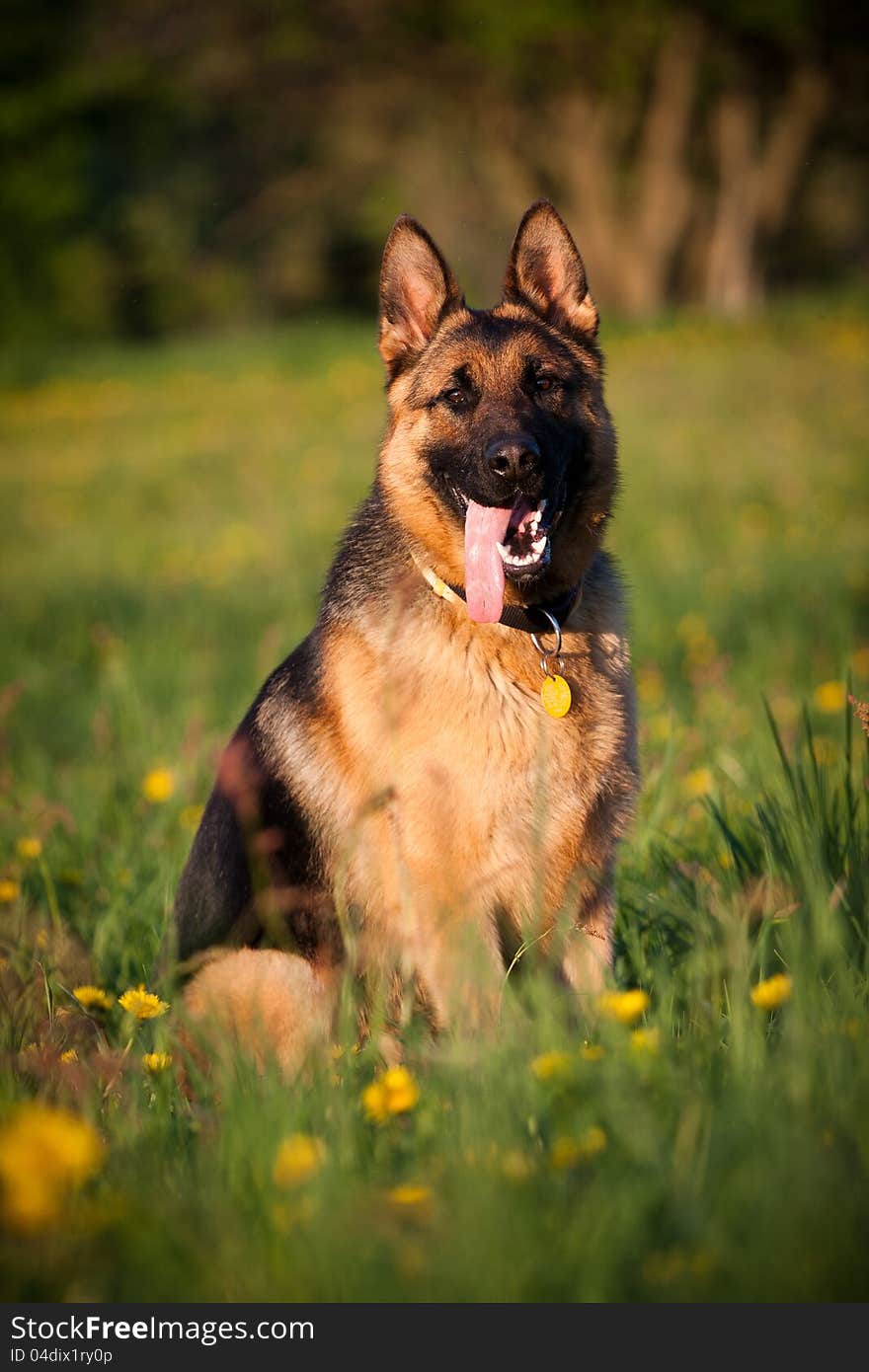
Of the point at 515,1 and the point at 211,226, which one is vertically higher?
the point at 515,1

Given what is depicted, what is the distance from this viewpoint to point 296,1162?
1.86 metres

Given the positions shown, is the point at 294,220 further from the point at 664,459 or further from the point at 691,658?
the point at 691,658

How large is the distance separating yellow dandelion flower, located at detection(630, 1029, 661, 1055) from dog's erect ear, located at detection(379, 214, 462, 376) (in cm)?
218

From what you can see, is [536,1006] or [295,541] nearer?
[536,1006]

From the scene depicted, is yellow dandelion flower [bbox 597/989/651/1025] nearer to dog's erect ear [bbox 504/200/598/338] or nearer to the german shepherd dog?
the german shepherd dog

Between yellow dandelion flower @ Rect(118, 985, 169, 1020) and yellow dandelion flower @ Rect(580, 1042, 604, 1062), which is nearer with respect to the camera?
yellow dandelion flower @ Rect(580, 1042, 604, 1062)

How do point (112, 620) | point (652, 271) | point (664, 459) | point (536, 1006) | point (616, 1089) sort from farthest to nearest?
point (652, 271) < point (664, 459) < point (112, 620) < point (536, 1006) < point (616, 1089)

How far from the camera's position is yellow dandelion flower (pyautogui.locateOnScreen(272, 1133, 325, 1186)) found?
1852 mm

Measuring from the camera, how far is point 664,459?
1216 centimetres

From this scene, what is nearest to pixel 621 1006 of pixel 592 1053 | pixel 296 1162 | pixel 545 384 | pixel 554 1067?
pixel 592 1053

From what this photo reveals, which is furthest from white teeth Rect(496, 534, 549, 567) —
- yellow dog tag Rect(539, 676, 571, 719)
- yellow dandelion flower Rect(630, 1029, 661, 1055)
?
yellow dandelion flower Rect(630, 1029, 661, 1055)

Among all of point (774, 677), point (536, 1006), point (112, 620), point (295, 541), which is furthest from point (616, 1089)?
point (295, 541)

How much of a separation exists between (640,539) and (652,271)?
20.3 meters

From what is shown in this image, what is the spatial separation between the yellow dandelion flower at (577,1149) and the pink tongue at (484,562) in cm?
139
